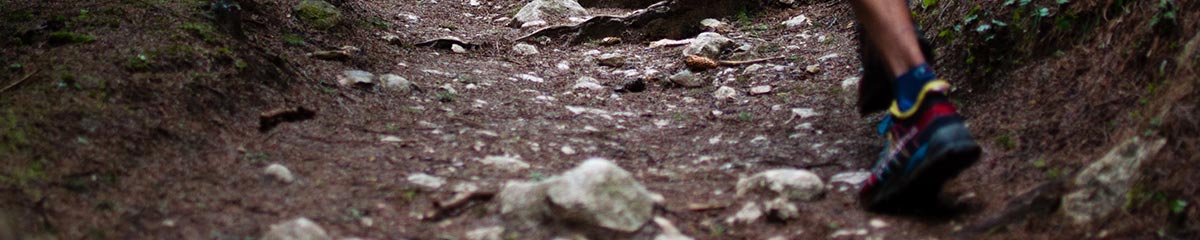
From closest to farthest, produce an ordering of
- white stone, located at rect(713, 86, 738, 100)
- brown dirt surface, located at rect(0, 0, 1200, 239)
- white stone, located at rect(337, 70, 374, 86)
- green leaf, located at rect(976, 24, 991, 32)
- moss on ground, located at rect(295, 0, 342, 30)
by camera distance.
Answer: brown dirt surface, located at rect(0, 0, 1200, 239)
green leaf, located at rect(976, 24, 991, 32)
white stone, located at rect(337, 70, 374, 86)
white stone, located at rect(713, 86, 738, 100)
moss on ground, located at rect(295, 0, 342, 30)

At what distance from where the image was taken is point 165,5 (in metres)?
3.55

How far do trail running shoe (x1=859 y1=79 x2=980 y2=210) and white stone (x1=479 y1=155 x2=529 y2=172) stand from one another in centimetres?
103

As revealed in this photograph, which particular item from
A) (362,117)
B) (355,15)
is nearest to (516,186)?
(362,117)

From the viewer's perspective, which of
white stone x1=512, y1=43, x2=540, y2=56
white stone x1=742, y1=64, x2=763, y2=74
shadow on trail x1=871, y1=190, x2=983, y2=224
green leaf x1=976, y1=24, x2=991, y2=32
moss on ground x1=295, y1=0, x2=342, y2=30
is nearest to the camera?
shadow on trail x1=871, y1=190, x2=983, y2=224

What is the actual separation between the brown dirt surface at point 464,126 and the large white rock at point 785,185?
4cm

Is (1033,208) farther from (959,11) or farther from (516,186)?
(959,11)

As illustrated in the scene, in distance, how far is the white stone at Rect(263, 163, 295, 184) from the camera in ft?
7.70

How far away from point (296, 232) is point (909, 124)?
151 cm

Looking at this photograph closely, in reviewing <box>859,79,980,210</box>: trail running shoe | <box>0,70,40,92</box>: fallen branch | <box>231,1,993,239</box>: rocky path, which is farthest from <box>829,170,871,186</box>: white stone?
<box>0,70,40,92</box>: fallen branch

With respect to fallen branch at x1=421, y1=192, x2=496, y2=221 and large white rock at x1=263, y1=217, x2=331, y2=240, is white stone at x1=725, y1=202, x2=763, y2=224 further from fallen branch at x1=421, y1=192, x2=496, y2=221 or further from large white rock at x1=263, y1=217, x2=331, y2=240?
large white rock at x1=263, y1=217, x2=331, y2=240

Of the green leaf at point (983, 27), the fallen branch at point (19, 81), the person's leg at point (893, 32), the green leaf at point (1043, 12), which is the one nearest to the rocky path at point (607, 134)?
the person's leg at point (893, 32)

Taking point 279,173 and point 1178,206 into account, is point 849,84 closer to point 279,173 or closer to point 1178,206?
point 1178,206

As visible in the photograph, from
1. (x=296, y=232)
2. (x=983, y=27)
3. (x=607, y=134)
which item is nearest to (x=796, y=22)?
(x=983, y=27)

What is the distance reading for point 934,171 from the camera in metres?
2.00
